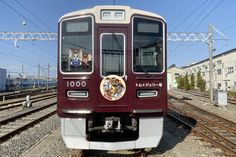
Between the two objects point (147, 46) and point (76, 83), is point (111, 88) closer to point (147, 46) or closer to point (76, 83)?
point (76, 83)

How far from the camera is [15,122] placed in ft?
46.3

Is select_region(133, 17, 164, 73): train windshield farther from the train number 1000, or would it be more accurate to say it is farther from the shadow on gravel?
the shadow on gravel

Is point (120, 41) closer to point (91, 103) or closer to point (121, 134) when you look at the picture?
point (91, 103)

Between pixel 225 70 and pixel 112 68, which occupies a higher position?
pixel 225 70

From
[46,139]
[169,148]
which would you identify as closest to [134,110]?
[169,148]

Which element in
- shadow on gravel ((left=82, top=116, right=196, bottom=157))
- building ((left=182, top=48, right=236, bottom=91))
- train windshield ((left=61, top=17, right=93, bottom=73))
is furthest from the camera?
building ((left=182, top=48, right=236, bottom=91))

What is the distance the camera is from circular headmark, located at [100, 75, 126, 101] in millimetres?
7000

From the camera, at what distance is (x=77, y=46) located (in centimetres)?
720

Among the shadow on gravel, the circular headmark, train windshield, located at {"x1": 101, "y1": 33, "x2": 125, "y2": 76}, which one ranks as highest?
train windshield, located at {"x1": 101, "y1": 33, "x2": 125, "y2": 76}

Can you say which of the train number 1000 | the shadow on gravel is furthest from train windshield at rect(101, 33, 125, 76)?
the shadow on gravel

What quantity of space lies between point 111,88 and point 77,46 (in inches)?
47.1

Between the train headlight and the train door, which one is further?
the train headlight

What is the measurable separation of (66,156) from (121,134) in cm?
142

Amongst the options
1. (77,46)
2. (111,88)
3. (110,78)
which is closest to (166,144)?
(111,88)
